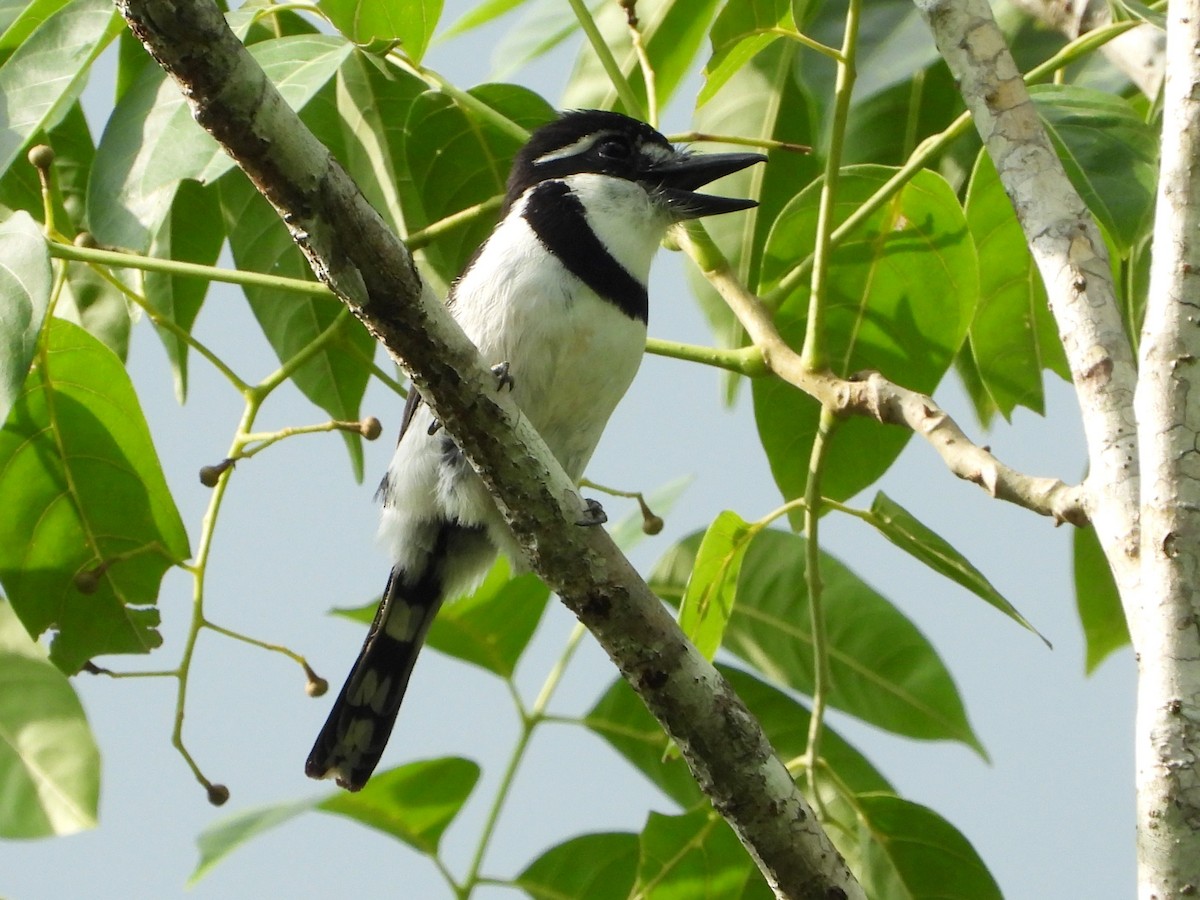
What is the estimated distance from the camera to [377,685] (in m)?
2.74

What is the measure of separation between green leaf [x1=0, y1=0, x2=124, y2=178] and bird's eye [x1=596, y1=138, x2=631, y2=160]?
3.21 feet

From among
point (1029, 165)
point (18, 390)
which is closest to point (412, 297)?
point (18, 390)

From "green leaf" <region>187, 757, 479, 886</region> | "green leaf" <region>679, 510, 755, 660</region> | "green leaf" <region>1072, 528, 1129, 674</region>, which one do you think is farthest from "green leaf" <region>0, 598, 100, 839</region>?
"green leaf" <region>1072, 528, 1129, 674</region>

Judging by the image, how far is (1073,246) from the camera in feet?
5.09

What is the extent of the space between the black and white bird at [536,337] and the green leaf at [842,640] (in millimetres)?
332

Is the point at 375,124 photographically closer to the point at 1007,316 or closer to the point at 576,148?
the point at 576,148

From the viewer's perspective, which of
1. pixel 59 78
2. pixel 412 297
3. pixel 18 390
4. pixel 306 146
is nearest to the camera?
pixel 306 146

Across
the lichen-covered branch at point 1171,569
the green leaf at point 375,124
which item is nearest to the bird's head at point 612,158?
the green leaf at point 375,124

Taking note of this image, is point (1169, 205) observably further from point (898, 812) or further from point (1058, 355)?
point (898, 812)

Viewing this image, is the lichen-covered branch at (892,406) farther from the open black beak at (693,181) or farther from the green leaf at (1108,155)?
the green leaf at (1108,155)

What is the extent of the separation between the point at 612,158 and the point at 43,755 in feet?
4.64

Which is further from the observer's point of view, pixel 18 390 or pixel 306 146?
pixel 18 390

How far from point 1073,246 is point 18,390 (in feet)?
3.84

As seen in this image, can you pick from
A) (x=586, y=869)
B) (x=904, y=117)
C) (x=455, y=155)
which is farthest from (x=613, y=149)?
Result: (x=586, y=869)
